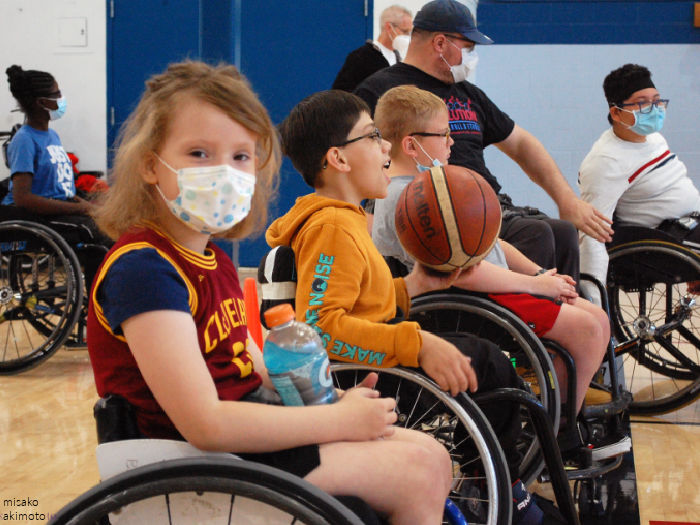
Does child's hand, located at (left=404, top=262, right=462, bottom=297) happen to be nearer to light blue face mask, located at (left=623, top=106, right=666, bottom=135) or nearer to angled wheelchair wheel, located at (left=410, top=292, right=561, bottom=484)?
angled wheelchair wheel, located at (left=410, top=292, right=561, bottom=484)

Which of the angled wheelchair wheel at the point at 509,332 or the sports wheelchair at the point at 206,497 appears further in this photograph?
the angled wheelchair wheel at the point at 509,332

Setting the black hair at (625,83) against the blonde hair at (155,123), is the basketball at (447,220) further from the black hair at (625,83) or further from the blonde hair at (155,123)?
the black hair at (625,83)

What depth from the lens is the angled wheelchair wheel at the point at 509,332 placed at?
6.05ft

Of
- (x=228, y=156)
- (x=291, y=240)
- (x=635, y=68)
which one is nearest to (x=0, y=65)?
(x=635, y=68)

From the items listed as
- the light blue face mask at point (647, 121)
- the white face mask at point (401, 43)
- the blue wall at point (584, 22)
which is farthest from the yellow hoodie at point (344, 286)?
the blue wall at point (584, 22)

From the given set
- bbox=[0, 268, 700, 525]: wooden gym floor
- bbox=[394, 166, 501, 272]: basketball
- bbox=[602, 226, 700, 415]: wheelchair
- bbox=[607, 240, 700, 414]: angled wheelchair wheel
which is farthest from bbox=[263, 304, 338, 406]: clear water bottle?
bbox=[607, 240, 700, 414]: angled wheelchair wheel

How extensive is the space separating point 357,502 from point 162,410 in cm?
29

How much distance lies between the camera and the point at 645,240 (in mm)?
2857

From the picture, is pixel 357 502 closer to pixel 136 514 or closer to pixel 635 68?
pixel 136 514

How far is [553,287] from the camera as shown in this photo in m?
2.03

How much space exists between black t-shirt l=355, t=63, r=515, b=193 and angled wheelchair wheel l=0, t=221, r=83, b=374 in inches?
61.3

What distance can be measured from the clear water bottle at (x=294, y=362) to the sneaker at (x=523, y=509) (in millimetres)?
813

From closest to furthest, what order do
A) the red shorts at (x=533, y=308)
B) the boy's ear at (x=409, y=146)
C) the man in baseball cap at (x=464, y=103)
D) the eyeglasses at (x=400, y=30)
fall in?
the red shorts at (x=533, y=308) < the boy's ear at (x=409, y=146) < the man in baseball cap at (x=464, y=103) < the eyeglasses at (x=400, y=30)

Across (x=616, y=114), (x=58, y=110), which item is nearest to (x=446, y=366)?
(x=616, y=114)
